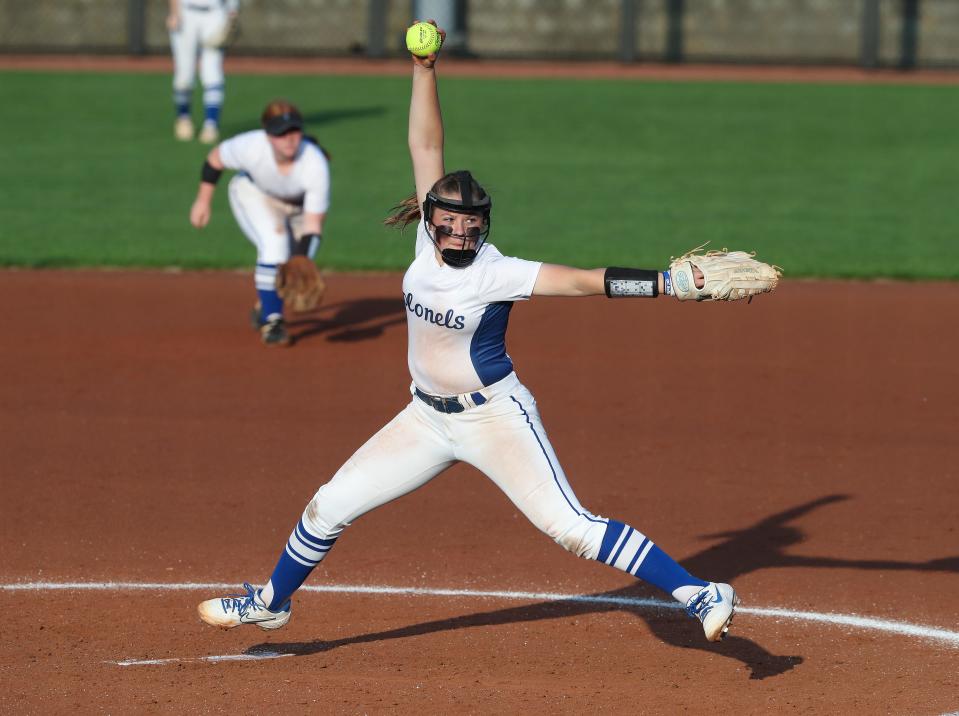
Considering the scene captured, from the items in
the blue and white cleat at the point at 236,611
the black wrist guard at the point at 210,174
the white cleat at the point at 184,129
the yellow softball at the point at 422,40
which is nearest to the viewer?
the blue and white cleat at the point at 236,611

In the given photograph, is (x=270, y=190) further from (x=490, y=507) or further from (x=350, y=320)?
(x=490, y=507)

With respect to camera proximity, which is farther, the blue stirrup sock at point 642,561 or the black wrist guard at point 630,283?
the blue stirrup sock at point 642,561

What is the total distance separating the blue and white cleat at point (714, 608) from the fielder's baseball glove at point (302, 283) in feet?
17.9

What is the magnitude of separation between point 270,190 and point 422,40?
496cm

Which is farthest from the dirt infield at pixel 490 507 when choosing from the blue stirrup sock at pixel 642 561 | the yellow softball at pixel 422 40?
the yellow softball at pixel 422 40

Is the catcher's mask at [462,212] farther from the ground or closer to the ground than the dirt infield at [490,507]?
farther from the ground

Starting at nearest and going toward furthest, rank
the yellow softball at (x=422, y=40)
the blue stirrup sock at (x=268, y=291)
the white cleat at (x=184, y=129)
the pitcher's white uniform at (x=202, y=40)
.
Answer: the yellow softball at (x=422, y=40) < the blue stirrup sock at (x=268, y=291) < the pitcher's white uniform at (x=202, y=40) < the white cleat at (x=184, y=129)

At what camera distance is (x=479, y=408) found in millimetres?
5551

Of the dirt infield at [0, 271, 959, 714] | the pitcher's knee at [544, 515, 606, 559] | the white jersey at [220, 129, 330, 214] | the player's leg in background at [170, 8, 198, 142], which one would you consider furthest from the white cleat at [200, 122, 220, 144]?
the pitcher's knee at [544, 515, 606, 559]

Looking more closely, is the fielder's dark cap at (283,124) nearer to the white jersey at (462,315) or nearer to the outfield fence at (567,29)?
the white jersey at (462,315)

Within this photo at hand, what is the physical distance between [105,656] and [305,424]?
11.4 feet

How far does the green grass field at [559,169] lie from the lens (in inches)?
563

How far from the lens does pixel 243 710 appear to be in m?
5.32

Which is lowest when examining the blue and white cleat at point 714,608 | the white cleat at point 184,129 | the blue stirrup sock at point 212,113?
the blue and white cleat at point 714,608
